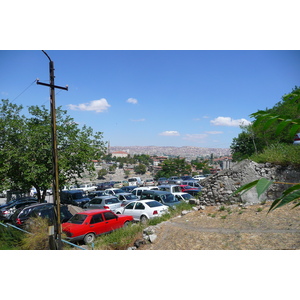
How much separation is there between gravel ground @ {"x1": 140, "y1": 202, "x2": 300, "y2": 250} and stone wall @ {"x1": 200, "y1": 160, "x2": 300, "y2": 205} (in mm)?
800

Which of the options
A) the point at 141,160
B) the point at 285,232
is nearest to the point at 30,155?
the point at 285,232

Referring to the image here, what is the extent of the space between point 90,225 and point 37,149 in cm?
643

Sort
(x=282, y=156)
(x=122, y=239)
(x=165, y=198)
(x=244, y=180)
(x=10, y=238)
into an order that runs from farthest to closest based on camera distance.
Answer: (x=165, y=198)
(x=282, y=156)
(x=244, y=180)
(x=122, y=239)
(x=10, y=238)

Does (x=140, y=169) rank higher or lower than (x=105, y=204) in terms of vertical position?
lower

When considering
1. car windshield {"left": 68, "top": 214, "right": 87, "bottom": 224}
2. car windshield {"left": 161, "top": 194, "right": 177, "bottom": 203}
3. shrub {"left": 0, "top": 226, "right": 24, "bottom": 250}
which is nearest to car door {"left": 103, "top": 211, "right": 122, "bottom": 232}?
car windshield {"left": 68, "top": 214, "right": 87, "bottom": 224}

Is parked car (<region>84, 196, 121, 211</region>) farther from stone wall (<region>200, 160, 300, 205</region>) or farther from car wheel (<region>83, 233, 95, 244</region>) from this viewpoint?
stone wall (<region>200, 160, 300, 205</region>)

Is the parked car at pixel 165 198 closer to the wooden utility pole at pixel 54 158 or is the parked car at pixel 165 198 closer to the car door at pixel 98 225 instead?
the car door at pixel 98 225

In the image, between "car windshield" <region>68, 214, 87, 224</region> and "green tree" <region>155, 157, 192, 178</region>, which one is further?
"green tree" <region>155, 157, 192, 178</region>

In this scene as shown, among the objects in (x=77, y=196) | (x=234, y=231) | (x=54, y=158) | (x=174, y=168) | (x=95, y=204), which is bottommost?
(x=77, y=196)

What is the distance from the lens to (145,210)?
11.5 meters

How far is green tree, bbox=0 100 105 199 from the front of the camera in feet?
44.6

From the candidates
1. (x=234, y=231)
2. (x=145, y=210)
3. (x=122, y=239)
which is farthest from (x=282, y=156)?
(x=122, y=239)

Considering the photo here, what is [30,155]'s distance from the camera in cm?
1374

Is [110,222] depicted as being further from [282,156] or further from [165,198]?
[282,156]
